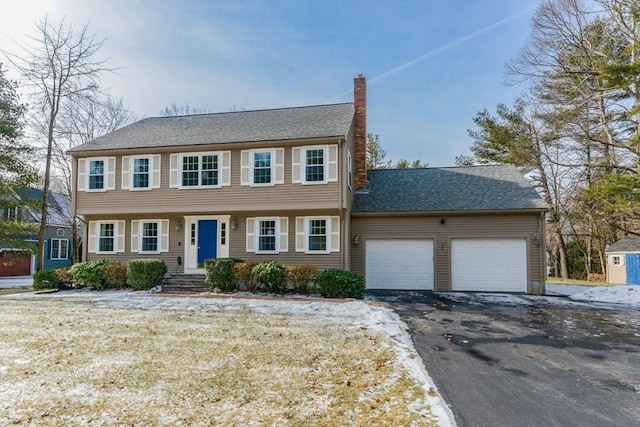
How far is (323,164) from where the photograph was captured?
12836 mm

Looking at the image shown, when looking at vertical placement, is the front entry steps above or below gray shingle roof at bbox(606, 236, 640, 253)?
below

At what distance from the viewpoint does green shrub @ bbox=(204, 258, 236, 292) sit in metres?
12.0

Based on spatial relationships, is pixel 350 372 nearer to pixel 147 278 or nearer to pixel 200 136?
pixel 147 278

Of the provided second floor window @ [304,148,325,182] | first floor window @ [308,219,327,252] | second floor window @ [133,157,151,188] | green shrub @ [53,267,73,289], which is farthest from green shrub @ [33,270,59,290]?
second floor window @ [304,148,325,182]

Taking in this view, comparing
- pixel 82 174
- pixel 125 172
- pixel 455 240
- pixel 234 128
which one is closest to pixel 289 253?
pixel 234 128

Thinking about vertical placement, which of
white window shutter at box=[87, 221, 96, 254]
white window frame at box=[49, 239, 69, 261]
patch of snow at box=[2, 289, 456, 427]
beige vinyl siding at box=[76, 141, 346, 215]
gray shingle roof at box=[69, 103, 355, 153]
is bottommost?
patch of snow at box=[2, 289, 456, 427]

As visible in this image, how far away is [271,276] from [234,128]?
6.39 metres

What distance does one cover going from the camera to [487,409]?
3.84 metres

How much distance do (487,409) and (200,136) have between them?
13022 millimetres

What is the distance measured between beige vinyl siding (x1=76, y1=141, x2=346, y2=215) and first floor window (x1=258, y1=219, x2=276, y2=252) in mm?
915

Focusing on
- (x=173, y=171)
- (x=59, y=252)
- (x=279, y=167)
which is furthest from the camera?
(x=59, y=252)

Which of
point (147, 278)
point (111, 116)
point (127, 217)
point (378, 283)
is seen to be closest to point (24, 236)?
point (111, 116)

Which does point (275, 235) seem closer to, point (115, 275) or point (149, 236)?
point (149, 236)

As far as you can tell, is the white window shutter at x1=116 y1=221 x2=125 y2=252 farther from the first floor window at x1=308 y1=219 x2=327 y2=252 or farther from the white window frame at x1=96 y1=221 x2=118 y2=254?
the first floor window at x1=308 y1=219 x2=327 y2=252
